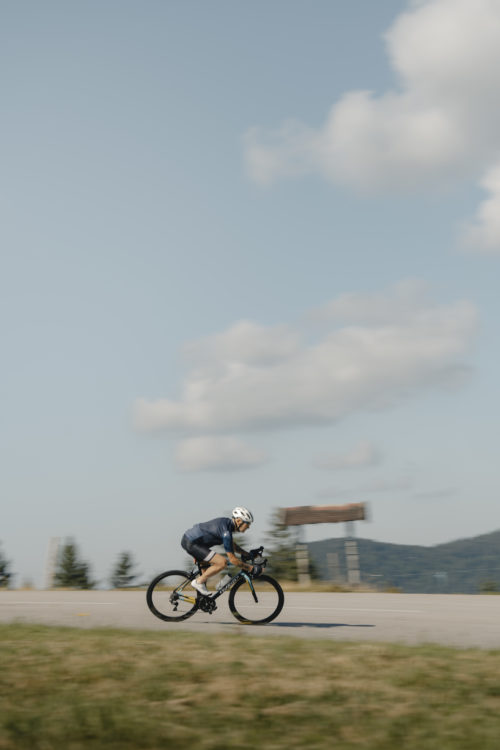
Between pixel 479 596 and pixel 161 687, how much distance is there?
47.7ft

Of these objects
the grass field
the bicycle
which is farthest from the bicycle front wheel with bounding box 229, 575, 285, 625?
the grass field

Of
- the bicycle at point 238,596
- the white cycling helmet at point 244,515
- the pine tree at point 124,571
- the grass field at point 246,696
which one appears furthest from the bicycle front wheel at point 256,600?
the pine tree at point 124,571

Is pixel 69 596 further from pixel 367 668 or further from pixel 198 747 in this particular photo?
pixel 198 747

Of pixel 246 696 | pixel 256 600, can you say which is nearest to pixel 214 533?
pixel 256 600

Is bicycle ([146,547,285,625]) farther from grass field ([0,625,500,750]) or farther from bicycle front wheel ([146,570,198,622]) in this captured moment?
grass field ([0,625,500,750])

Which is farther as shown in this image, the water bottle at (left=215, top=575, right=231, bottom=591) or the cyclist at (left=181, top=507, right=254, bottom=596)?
the water bottle at (left=215, top=575, right=231, bottom=591)

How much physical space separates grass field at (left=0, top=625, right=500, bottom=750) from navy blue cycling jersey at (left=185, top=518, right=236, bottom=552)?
2642 millimetres

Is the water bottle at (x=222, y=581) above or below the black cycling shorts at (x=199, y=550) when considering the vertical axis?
below

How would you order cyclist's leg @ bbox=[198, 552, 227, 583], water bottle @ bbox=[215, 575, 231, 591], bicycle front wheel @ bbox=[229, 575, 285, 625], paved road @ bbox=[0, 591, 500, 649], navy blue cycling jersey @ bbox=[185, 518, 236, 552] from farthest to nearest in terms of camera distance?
water bottle @ bbox=[215, 575, 231, 591]
bicycle front wheel @ bbox=[229, 575, 285, 625]
cyclist's leg @ bbox=[198, 552, 227, 583]
navy blue cycling jersey @ bbox=[185, 518, 236, 552]
paved road @ bbox=[0, 591, 500, 649]

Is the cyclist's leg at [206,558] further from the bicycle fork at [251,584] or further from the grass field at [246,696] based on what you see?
the grass field at [246,696]

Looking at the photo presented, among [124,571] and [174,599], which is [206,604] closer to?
[174,599]

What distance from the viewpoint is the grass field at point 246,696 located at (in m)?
5.70

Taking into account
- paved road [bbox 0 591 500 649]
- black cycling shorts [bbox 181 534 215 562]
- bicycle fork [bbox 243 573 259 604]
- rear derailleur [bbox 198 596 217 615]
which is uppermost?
black cycling shorts [bbox 181 534 215 562]

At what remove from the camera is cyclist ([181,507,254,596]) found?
11.9 meters
